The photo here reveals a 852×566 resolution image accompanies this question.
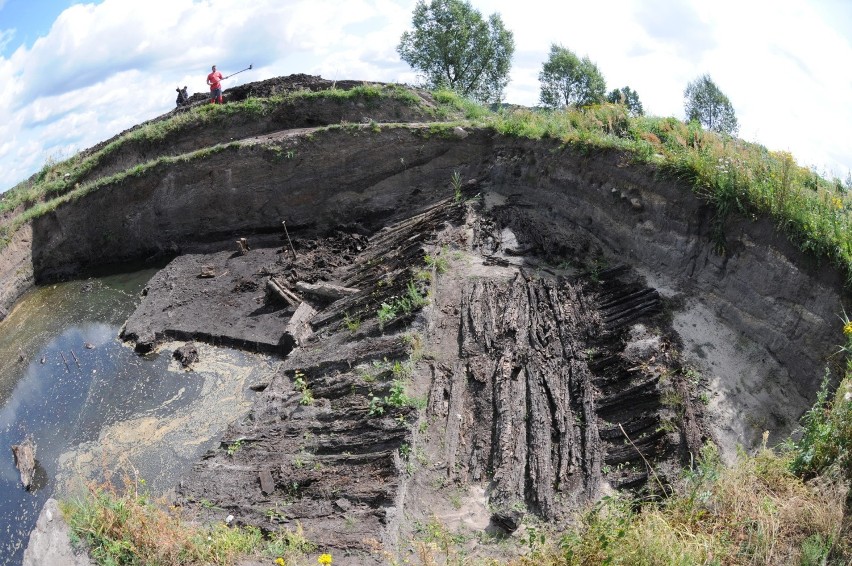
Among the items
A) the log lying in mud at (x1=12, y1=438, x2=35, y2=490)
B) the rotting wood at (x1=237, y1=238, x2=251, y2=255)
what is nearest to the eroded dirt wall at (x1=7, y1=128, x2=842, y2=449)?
the rotting wood at (x1=237, y1=238, x2=251, y2=255)

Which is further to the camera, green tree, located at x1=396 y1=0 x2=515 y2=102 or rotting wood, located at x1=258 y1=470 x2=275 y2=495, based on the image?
green tree, located at x1=396 y1=0 x2=515 y2=102

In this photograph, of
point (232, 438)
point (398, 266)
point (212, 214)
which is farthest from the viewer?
point (212, 214)

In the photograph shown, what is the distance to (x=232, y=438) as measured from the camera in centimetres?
933

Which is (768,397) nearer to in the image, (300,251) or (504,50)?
(300,251)

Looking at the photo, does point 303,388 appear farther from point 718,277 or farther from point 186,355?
→ point 718,277

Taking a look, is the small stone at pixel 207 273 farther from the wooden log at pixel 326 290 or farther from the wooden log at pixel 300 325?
the wooden log at pixel 300 325

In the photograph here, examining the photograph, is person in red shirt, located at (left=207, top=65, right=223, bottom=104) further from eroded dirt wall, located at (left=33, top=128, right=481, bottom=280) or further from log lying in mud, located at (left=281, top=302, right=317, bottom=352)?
log lying in mud, located at (left=281, top=302, right=317, bottom=352)

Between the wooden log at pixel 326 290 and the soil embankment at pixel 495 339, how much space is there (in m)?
0.12

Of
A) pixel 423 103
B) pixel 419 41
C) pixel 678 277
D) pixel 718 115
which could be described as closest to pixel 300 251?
pixel 423 103

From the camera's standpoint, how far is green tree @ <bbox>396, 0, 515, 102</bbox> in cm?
3088

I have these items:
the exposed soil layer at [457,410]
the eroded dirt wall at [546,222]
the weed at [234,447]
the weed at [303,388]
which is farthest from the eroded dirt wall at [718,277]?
the weed at [234,447]

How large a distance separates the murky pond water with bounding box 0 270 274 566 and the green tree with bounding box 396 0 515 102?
21.3 meters

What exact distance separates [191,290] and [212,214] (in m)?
3.67

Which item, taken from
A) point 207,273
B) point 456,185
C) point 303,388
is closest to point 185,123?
point 207,273
